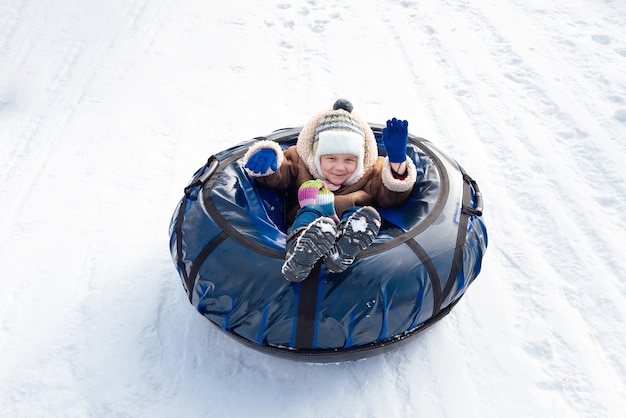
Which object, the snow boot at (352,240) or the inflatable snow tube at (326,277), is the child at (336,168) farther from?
the inflatable snow tube at (326,277)

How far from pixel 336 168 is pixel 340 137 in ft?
0.56

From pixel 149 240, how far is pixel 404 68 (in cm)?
275

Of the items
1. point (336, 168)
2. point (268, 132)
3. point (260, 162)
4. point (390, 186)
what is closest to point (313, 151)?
point (336, 168)

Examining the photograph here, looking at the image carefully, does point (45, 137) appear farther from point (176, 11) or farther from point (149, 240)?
point (176, 11)

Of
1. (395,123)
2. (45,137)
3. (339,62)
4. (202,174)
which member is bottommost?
Answer: (45,137)

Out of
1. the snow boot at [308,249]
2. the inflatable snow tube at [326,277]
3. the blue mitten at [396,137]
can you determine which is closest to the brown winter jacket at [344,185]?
the blue mitten at [396,137]

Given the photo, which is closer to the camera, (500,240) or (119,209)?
(500,240)

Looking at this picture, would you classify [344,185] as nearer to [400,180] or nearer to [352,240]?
[400,180]

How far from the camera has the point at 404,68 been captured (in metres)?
4.70

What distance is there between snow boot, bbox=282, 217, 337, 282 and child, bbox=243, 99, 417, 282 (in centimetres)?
11

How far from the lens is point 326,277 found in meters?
2.19

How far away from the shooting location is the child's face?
2785mm

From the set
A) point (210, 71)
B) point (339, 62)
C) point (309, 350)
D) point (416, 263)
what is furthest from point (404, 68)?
point (309, 350)

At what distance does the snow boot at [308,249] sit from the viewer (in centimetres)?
207
